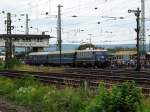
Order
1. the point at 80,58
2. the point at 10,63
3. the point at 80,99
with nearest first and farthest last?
the point at 80,99
the point at 10,63
the point at 80,58

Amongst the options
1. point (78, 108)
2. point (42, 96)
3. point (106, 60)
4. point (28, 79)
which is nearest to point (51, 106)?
point (78, 108)

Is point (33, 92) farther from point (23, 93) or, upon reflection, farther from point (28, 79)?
point (28, 79)

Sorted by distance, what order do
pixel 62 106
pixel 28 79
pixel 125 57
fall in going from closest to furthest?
pixel 62 106 → pixel 28 79 → pixel 125 57

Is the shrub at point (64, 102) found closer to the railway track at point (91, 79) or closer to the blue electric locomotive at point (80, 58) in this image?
the railway track at point (91, 79)

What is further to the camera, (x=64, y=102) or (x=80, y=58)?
(x=80, y=58)

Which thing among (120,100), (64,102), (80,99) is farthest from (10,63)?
(120,100)

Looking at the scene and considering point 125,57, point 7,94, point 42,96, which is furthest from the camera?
point 125,57

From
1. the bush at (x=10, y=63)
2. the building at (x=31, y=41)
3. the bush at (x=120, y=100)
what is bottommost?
the bush at (x=10, y=63)

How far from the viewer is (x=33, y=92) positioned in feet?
80.9

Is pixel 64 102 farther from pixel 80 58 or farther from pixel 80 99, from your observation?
pixel 80 58

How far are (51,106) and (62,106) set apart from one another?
2.51 feet

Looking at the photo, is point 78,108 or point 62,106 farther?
point 62,106

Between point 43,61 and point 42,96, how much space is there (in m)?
72.1

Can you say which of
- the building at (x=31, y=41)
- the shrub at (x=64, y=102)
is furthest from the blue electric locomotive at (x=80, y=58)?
the shrub at (x=64, y=102)
